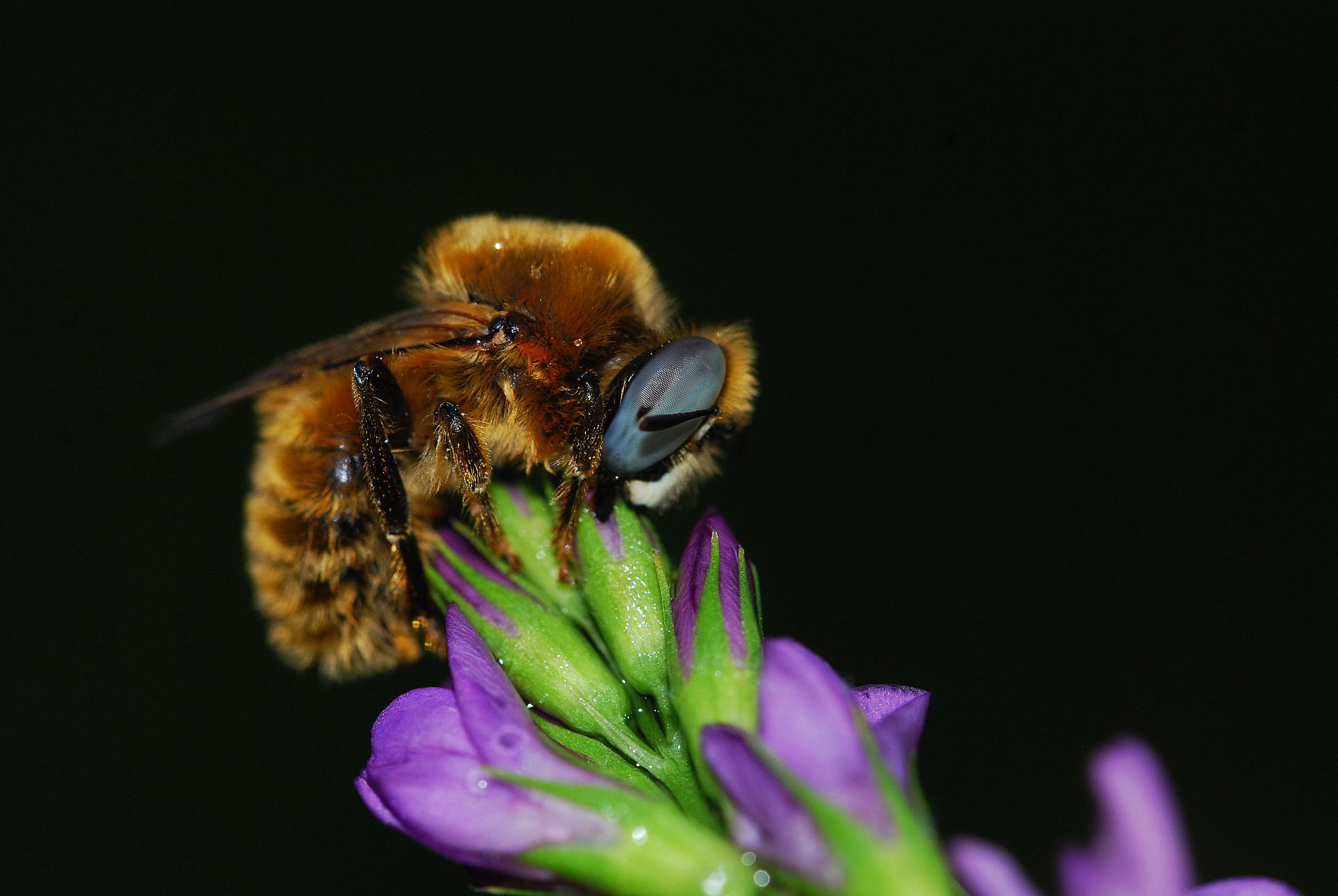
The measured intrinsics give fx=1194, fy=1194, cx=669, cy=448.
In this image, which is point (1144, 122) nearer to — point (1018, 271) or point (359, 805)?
point (1018, 271)

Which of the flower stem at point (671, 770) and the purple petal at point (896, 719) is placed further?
the flower stem at point (671, 770)

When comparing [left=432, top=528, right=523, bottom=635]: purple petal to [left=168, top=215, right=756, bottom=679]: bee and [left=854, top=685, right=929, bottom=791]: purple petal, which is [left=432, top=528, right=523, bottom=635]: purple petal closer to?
[left=168, top=215, right=756, bottom=679]: bee

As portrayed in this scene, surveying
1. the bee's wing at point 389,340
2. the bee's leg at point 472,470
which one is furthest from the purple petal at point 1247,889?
the bee's wing at point 389,340

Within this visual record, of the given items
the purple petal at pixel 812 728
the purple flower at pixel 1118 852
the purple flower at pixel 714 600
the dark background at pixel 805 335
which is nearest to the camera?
the purple flower at pixel 1118 852

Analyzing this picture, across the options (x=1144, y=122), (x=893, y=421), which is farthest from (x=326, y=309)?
(x=1144, y=122)

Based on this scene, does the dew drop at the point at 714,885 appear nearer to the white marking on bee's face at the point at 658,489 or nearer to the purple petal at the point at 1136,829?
the purple petal at the point at 1136,829

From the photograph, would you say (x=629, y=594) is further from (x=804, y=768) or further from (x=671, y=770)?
(x=804, y=768)

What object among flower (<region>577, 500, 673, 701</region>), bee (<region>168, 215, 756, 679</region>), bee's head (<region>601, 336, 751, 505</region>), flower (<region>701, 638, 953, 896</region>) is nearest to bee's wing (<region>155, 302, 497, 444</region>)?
bee (<region>168, 215, 756, 679</region>)

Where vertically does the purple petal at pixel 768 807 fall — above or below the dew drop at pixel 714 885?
above
